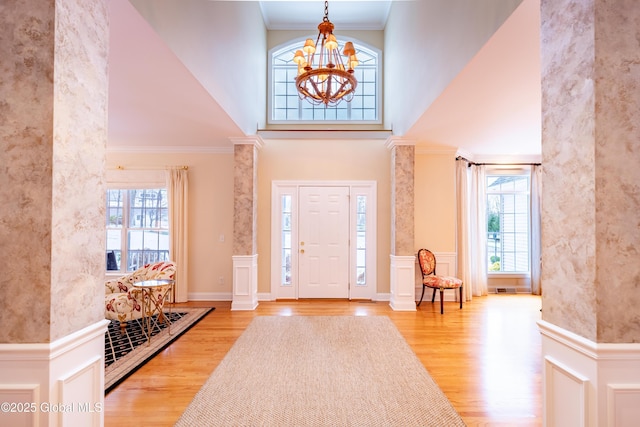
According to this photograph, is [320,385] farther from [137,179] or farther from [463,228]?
[137,179]

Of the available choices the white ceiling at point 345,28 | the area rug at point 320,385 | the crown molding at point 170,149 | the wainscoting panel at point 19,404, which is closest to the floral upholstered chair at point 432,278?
the area rug at point 320,385

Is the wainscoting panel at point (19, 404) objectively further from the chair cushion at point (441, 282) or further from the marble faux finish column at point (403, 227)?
the chair cushion at point (441, 282)

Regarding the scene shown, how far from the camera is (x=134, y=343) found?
380 centimetres

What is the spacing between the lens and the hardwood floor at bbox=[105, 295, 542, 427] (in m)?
2.50

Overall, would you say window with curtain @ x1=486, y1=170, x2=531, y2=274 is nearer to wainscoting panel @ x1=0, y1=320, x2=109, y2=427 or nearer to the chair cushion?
the chair cushion

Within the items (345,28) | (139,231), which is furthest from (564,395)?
(345,28)

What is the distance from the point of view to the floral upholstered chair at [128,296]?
4078 millimetres

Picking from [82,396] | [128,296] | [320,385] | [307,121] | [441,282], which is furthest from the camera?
[307,121]

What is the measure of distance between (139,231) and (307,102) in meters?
3.98

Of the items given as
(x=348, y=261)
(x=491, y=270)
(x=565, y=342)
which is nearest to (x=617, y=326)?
(x=565, y=342)

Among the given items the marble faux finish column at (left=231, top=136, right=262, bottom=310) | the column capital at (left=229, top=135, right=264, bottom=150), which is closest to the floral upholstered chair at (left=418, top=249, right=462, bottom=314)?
the marble faux finish column at (left=231, top=136, right=262, bottom=310)

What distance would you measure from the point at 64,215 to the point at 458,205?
596cm

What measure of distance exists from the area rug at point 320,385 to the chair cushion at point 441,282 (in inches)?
57.7

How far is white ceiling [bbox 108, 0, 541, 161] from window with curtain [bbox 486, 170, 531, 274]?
55cm
